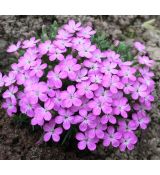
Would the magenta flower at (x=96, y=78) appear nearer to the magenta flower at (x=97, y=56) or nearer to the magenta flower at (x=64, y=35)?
the magenta flower at (x=97, y=56)

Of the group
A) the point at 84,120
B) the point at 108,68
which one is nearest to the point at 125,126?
the point at 84,120

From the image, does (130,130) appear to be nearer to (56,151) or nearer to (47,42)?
(56,151)

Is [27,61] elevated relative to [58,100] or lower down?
elevated

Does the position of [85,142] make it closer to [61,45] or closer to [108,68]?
[108,68]

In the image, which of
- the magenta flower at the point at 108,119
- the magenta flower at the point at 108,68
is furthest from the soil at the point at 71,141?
the magenta flower at the point at 108,68

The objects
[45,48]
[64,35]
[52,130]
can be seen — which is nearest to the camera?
[52,130]

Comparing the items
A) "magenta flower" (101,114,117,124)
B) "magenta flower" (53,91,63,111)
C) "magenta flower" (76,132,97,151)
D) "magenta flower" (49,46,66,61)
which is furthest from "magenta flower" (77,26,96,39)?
"magenta flower" (76,132,97,151)

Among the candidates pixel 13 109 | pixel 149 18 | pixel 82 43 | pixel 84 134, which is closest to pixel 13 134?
pixel 13 109
